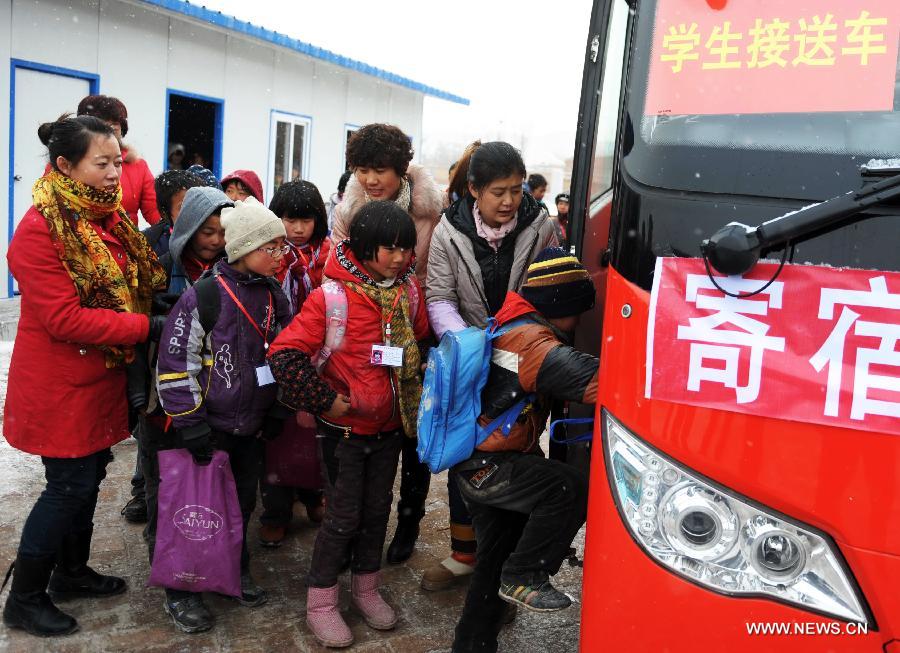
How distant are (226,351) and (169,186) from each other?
1.17m

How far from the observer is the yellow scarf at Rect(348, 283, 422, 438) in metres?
3.14

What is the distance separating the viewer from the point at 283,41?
1119cm

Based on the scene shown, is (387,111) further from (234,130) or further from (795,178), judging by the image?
(795,178)

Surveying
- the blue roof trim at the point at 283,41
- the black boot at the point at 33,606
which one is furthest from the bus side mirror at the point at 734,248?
the blue roof trim at the point at 283,41

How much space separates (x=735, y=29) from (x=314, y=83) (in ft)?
36.7

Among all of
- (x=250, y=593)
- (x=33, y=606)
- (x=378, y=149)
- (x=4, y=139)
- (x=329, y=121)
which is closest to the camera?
(x=33, y=606)

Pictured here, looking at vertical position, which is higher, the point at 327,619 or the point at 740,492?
the point at 740,492

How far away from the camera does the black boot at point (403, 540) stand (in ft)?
12.9

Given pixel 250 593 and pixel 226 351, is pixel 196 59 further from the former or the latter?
pixel 250 593

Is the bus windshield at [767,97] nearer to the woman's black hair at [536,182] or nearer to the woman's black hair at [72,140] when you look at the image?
the woman's black hair at [72,140]

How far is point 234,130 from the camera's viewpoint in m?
11.1

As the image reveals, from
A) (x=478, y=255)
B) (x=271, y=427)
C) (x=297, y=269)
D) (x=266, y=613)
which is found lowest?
(x=266, y=613)

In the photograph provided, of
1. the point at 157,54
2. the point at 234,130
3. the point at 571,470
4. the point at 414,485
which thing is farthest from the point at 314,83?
the point at 571,470

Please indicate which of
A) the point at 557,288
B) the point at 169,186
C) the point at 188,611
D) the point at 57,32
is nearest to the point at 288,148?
the point at 57,32
